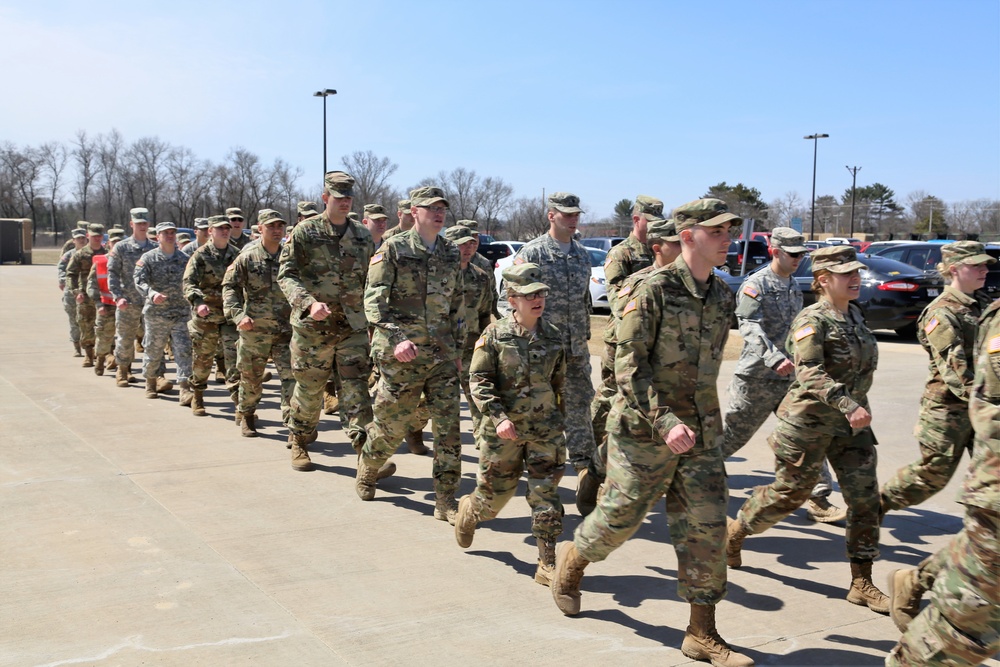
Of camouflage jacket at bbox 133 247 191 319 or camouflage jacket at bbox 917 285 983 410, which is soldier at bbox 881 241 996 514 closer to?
camouflage jacket at bbox 917 285 983 410

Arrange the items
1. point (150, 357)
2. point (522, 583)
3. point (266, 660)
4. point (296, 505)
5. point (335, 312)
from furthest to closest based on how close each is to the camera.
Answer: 1. point (150, 357)
2. point (335, 312)
3. point (296, 505)
4. point (522, 583)
5. point (266, 660)

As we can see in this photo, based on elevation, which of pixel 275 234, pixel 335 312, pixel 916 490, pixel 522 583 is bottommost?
pixel 522 583

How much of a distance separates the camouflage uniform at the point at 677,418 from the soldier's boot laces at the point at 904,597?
3.08 feet

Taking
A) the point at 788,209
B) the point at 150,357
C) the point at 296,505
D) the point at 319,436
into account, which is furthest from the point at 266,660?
the point at 788,209

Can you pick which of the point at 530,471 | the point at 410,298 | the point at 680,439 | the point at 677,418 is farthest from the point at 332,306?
the point at 680,439

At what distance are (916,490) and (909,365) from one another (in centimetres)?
870

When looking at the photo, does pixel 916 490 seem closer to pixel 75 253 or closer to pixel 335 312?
pixel 335 312

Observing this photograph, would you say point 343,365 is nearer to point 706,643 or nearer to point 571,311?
point 571,311

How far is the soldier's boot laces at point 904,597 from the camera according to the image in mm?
4316

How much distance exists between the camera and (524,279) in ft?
16.9

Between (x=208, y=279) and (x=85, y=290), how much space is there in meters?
4.82

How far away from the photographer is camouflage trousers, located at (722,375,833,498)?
240 inches

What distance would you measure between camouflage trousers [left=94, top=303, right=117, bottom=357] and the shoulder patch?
9.60m

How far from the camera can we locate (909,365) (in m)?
13.2
